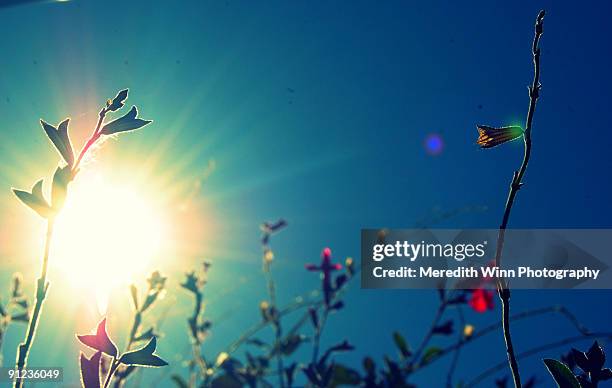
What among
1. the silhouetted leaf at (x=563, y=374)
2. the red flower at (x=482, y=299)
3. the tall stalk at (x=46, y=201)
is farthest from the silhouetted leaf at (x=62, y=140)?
the red flower at (x=482, y=299)

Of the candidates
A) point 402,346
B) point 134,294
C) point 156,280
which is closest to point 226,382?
point 402,346

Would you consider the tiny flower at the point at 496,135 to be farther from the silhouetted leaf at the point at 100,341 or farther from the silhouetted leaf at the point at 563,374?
the silhouetted leaf at the point at 100,341

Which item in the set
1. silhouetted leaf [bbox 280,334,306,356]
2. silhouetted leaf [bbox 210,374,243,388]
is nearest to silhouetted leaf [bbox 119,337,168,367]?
silhouetted leaf [bbox 210,374,243,388]

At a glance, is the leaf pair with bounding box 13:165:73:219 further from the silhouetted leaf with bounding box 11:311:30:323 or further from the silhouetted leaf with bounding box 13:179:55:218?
the silhouetted leaf with bounding box 11:311:30:323

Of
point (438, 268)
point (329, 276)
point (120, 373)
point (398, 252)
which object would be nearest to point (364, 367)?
point (329, 276)

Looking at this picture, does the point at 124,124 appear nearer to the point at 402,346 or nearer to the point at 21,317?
the point at 21,317

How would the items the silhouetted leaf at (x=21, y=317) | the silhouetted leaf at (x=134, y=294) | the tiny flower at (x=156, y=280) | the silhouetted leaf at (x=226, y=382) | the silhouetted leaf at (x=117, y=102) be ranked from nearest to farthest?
the silhouetted leaf at (x=117, y=102)
the silhouetted leaf at (x=134, y=294)
the tiny flower at (x=156, y=280)
the silhouetted leaf at (x=21, y=317)
the silhouetted leaf at (x=226, y=382)

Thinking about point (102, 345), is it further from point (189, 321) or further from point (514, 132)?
point (189, 321)
